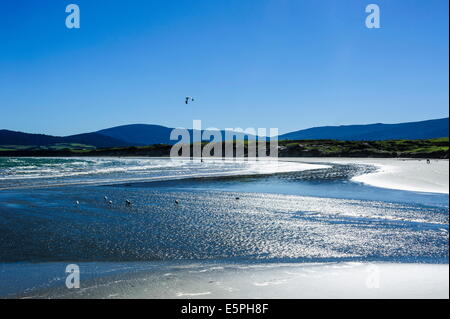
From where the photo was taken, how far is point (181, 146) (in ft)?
603

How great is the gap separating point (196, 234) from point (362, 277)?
681cm

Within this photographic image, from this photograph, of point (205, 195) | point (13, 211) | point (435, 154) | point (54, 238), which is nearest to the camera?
point (54, 238)

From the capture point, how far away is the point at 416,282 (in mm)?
8742

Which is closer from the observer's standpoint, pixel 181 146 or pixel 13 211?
pixel 13 211

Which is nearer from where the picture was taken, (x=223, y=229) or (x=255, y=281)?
(x=255, y=281)

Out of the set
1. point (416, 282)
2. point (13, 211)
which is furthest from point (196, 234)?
point (13, 211)

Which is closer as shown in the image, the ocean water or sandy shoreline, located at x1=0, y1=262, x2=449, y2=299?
sandy shoreline, located at x1=0, y1=262, x2=449, y2=299

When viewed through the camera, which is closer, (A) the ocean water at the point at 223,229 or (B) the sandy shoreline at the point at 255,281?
(B) the sandy shoreline at the point at 255,281

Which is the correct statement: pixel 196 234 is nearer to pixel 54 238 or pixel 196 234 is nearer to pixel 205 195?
pixel 54 238

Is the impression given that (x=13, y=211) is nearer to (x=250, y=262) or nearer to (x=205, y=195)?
(x=205, y=195)
